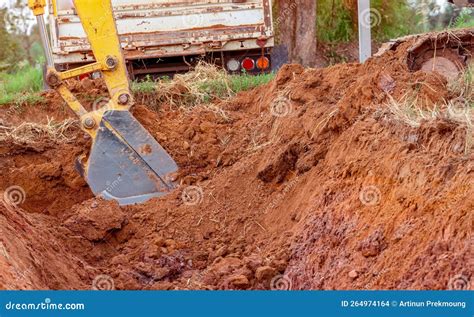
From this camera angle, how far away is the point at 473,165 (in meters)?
5.09

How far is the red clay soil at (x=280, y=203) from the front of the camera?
16.6 feet

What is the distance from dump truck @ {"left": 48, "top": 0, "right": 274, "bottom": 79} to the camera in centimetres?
1242

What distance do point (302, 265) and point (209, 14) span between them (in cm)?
714

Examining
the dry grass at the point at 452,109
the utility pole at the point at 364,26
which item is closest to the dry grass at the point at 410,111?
the dry grass at the point at 452,109

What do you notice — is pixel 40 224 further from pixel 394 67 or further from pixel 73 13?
pixel 73 13

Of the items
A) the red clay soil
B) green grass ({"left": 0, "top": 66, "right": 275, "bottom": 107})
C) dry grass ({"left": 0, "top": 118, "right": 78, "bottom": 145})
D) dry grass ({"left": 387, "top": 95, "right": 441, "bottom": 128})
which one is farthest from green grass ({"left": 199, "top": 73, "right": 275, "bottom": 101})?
dry grass ({"left": 387, "top": 95, "right": 441, "bottom": 128})

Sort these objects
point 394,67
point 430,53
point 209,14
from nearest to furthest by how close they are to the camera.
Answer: point 394,67
point 430,53
point 209,14

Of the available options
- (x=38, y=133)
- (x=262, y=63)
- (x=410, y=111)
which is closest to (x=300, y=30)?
(x=262, y=63)

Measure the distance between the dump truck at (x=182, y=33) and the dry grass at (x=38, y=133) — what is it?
2836 millimetres

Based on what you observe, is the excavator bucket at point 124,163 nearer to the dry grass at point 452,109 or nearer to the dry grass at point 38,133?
the dry grass at point 38,133

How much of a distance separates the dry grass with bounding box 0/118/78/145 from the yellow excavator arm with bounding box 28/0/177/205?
3.91 ft

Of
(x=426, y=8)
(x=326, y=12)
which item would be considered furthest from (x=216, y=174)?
(x=426, y=8)

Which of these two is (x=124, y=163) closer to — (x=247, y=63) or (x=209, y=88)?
(x=209, y=88)

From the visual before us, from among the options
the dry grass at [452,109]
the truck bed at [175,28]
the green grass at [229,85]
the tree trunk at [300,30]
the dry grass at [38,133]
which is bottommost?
the tree trunk at [300,30]
